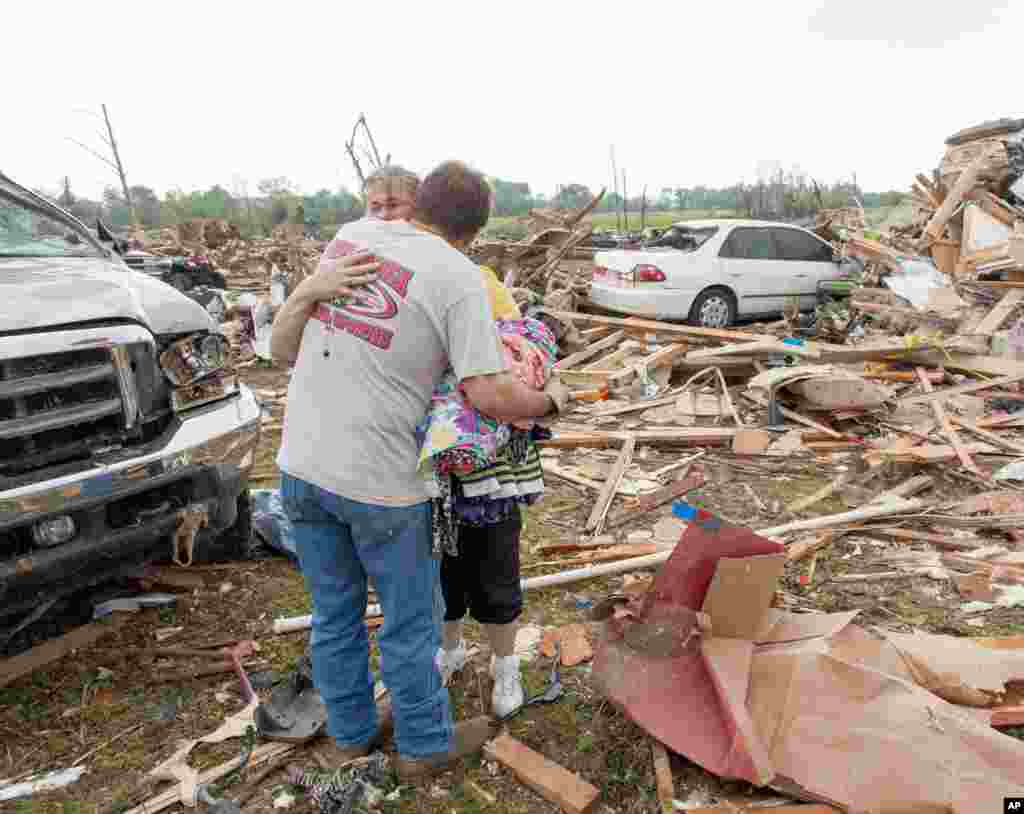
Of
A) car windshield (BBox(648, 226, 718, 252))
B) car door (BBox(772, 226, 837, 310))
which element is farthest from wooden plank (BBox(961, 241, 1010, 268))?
car windshield (BBox(648, 226, 718, 252))

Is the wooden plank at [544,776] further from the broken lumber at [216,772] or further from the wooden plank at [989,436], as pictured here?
the wooden plank at [989,436]

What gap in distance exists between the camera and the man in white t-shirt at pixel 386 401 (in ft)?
7.17

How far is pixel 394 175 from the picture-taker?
9.18 feet

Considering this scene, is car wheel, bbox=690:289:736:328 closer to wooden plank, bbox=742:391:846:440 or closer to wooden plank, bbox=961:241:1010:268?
wooden plank, bbox=961:241:1010:268

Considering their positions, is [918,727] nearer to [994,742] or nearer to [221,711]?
[994,742]

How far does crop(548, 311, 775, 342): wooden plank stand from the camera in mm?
9070

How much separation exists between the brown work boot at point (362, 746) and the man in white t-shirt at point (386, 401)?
0.93 feet

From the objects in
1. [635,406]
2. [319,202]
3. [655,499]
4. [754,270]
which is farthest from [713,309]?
[319,202]

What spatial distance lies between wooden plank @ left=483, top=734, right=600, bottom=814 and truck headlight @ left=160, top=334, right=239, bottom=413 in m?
2.07

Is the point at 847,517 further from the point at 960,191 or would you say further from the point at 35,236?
the point at 960,191

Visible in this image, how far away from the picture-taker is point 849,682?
8.34 ft

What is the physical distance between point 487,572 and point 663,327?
24.1 feet

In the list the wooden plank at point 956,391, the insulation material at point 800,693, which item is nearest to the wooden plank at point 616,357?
the wooden plank at point 956,391

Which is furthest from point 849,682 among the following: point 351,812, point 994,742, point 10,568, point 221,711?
point 10,568
